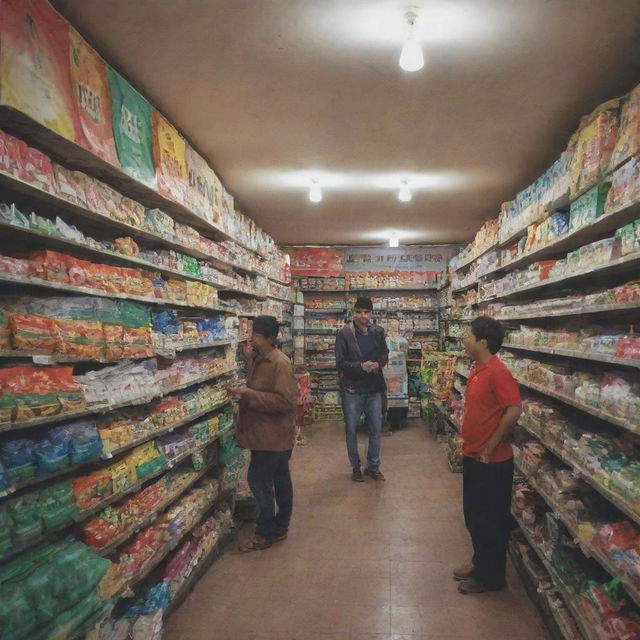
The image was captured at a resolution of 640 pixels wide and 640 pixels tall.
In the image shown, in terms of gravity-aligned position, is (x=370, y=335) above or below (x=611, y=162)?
below

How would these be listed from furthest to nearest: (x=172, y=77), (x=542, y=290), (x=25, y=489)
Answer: (x=542, y=290) < (x=172, y=77) < (x=25, y=489)

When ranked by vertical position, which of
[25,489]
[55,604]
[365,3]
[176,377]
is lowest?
[55,604]

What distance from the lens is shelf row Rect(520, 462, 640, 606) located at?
2.01 meters

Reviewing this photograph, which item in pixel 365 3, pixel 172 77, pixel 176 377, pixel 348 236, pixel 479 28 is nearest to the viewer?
pixel 365 3

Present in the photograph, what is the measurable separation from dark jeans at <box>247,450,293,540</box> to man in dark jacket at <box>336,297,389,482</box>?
Answer: 5.75 feet

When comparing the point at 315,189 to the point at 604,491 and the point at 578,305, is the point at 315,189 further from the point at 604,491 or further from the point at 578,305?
the point at 604,491

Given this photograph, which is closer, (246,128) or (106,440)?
(106,440)

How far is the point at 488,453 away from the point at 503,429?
0.19 metres

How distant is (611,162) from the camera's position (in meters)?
2.64

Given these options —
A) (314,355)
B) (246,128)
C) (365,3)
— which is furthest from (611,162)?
(314,355)

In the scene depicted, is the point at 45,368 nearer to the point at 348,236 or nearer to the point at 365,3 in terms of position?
the point at 365,3

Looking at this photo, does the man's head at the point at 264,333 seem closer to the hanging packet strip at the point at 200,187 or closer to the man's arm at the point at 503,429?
the hanging packet strip at the point at 200,187

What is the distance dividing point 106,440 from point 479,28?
9.97ft

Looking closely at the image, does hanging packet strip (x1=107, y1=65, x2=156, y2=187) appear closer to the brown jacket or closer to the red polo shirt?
the brown jacket
